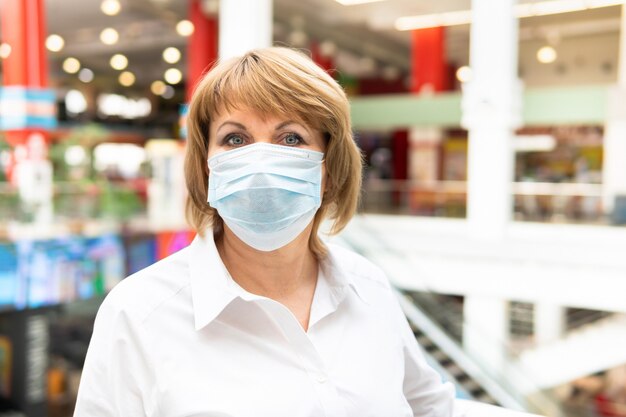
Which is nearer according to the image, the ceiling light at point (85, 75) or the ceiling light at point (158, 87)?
the ceiling light at point (85, 75)

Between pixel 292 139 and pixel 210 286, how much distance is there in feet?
1.19

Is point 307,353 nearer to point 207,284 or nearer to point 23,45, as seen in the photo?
point 207,284

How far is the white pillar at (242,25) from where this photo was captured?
34.0ft

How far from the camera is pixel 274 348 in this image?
1.27m

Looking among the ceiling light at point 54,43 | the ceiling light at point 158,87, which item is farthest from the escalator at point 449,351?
the ceiling light at point 158,87

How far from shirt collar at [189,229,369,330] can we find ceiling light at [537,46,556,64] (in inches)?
725

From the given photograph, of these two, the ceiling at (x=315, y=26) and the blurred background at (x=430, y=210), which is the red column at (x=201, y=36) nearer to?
the blurred background at (x=430, y=210)

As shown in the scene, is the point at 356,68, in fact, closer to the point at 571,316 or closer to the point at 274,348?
the point at 571,316

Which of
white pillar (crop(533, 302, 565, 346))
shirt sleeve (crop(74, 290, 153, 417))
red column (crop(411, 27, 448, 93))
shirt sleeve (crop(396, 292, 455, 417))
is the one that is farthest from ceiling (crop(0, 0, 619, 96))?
shirt sleeve (crop(74, 290, 153, 417))

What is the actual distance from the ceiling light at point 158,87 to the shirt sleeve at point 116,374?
2546cm

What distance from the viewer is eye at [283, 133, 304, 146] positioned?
1350mm

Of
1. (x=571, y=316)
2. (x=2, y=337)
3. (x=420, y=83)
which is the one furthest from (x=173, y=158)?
(x=571, y=316)

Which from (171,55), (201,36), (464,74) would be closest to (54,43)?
(171,55)

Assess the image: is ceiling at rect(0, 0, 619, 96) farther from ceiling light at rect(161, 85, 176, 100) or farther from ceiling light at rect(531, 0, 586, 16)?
ceiling light at rect(161, 85, 176, 100)
